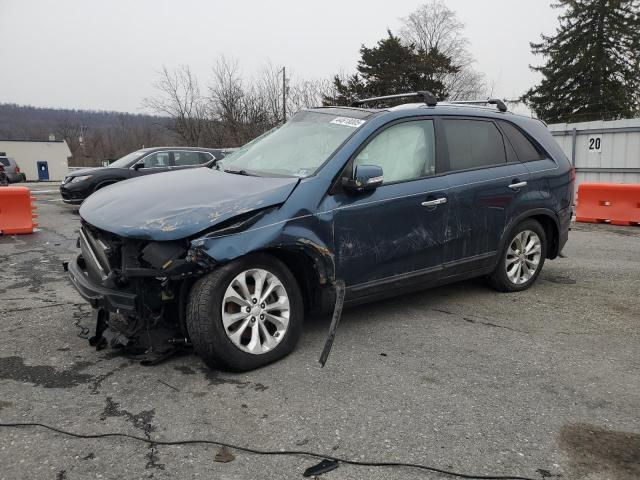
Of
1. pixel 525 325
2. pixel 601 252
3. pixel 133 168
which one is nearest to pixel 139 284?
pixel 525 325

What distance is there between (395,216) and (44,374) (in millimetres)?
2621

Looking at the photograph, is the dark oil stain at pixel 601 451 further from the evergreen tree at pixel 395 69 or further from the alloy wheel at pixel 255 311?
the evergreen tree at pixel 395 69

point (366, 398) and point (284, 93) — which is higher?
point (284, 93)

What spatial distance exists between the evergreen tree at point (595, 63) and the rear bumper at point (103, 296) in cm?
3268

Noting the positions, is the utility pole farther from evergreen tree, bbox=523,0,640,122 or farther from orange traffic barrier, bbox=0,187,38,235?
orange traffic barrier, bbox=0,187,38,235

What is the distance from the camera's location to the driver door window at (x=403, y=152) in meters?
4.06

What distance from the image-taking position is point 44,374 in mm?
3301

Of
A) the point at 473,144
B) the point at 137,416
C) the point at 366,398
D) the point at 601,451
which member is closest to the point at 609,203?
the point at 473,144

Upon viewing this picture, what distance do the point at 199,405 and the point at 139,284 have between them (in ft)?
2.68

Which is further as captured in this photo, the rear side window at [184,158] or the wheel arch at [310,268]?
the rear side window at [184,158]

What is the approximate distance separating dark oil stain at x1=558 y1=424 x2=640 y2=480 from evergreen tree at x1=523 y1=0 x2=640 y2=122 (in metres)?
32.2

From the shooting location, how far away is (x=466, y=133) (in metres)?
4.70

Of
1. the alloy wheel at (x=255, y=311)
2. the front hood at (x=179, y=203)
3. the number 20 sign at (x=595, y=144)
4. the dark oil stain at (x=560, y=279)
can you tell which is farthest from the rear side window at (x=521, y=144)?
the number 20 sign at (x=595, y=144)

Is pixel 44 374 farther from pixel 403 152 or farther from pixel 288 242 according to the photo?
pixel 403 152
